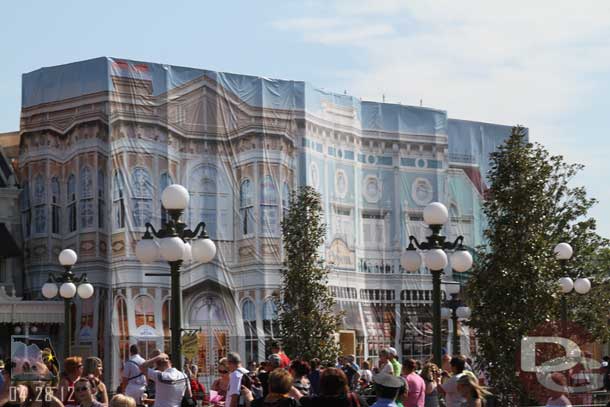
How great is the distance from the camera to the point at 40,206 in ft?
155

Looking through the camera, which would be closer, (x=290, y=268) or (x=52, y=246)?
(x=290, y=268)

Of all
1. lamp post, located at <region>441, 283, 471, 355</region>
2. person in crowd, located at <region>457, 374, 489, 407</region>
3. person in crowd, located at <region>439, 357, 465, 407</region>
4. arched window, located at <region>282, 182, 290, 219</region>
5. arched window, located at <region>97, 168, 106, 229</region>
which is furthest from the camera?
arched window, located at <region>282, 182, 290, 219</region>

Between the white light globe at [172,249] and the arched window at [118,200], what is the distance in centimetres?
2714

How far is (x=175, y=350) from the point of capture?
18016 mm

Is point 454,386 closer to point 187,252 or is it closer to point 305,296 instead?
point 187,252

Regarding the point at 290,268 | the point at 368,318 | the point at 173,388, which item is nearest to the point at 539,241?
the point at 173,388

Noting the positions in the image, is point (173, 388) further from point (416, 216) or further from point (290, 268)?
point (416, 216)

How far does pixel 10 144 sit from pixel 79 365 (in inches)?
1430

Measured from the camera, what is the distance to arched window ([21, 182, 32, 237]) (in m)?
47.4

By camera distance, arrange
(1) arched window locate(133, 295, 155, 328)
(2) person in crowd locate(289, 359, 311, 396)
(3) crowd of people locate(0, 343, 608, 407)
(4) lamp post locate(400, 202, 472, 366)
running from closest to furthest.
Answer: (3) crowd of people locate(0, 343, 608, 407), (2) person in crowd locate(289, 359, 311, 396), (4) lamp post locate(400, 202, 472, 366), (1) arched window locate(133, 295, 155, 328)

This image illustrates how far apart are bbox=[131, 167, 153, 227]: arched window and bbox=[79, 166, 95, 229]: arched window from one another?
1.60 meters

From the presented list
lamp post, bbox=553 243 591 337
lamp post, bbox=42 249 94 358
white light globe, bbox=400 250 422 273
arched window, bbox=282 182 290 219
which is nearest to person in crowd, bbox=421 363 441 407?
white light globe, bbox=400 250 422 273

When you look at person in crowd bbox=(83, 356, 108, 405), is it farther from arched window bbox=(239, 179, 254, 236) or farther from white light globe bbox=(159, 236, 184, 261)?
arched window bbox=(239, 179, 254, 236)

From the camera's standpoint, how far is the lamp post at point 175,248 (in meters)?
18.0
